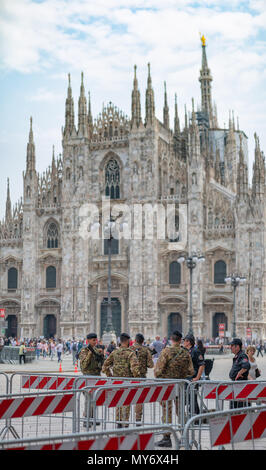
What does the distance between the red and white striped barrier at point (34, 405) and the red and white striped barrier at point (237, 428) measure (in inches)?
122

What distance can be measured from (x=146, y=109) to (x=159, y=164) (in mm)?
4157

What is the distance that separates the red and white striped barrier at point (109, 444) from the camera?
19.6 feet

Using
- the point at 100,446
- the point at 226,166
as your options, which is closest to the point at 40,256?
the point at 226,166

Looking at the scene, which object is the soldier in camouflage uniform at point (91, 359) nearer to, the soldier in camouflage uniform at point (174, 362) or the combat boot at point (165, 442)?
the soldier in camouflage uniform at point (174, 362)

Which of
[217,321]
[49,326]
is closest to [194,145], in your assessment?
[217,321]

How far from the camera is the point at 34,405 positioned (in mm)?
9359

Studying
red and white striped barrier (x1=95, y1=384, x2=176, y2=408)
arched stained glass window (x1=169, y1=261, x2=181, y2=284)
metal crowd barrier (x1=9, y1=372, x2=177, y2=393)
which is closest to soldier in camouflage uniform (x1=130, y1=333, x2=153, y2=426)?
metal crowd barrier (x1=9, y1=372, x2=177, y2=393)

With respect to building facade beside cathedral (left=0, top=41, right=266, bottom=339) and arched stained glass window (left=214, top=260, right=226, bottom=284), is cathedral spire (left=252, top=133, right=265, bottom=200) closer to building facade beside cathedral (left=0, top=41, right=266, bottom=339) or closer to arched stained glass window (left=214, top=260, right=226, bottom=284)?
building facade beside cathedral (left=0, top=41, right=266, bottom=339)

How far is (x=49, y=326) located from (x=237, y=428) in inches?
1886

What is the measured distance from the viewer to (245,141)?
78438 mm

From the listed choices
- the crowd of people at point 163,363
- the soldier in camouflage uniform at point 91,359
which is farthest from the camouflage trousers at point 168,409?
the soldier in camouflage uniform at point 91,359

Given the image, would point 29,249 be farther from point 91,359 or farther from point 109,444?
point 109,444

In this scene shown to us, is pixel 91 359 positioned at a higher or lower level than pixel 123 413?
higher

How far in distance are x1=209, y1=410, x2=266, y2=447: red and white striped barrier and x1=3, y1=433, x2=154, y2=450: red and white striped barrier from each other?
0.90 m
